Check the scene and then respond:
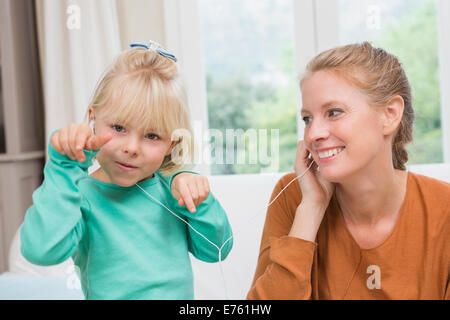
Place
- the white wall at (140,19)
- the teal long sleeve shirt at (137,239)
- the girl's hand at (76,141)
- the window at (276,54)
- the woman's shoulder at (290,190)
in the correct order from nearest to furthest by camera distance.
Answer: the girl's hand at (76,141) → the teal long sleeve shirt at (137,239) → the woman's shoulder at (290,190) → the white wall at (140,19) → the window at (276,54)

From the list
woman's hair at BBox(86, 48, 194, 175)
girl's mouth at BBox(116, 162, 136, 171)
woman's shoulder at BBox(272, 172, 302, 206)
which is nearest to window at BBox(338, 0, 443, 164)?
woman's shoulder at BBox(272, 172, 302, 206)

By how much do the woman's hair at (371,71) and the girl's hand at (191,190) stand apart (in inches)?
10.0

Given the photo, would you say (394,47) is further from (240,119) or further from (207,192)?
(207,192)

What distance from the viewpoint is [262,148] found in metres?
0.94

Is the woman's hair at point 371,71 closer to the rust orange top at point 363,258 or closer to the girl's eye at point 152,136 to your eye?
the rust orange top at point 363,258

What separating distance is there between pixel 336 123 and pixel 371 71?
0.13 meters

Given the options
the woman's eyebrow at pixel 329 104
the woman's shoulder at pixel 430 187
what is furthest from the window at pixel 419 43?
the woman's eyebrow at pixel 329 104

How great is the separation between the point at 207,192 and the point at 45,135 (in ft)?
4.54

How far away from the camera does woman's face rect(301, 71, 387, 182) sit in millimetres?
707

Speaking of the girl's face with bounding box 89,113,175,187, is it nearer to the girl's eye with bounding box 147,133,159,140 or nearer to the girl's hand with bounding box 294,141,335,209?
the girl's eye with bounding box 147,133,159,140

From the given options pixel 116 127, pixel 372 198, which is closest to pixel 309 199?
pixel 372 198

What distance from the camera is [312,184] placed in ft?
2.62

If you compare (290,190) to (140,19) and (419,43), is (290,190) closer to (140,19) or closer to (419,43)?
(140,19)

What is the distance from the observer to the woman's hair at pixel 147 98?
0.64 metres
